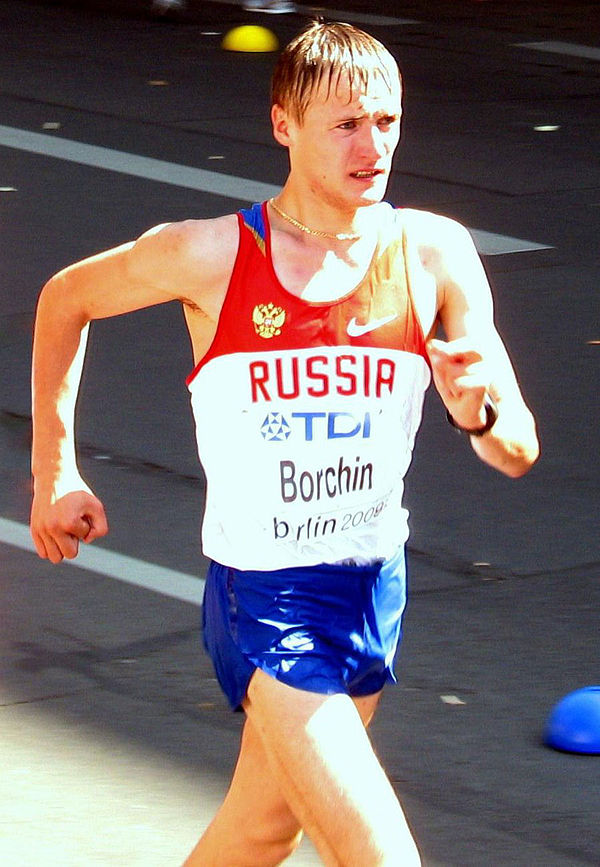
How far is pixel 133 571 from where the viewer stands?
255 inches

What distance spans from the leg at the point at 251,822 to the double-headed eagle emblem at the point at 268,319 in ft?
2.44

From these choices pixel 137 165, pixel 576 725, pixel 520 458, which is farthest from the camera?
pixel 137 165

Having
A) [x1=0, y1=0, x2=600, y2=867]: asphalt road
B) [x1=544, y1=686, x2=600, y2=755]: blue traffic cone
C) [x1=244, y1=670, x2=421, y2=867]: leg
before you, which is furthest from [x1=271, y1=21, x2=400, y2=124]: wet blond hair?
[x1=544, y1=686, x2=600, y2=755]: blue traffic cone

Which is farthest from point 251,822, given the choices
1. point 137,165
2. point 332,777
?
point 137,165

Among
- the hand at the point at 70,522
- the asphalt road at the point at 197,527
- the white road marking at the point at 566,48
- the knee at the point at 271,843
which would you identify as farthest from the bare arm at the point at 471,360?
the white road marking at the point at 566,48

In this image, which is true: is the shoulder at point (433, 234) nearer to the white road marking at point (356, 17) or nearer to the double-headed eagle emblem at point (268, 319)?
the double-headed eagle emblem at point (268, 319)

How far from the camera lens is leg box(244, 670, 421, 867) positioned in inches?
132

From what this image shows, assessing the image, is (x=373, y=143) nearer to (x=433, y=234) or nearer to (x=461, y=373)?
(x=433, y=234)

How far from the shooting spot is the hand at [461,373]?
10.4 feet

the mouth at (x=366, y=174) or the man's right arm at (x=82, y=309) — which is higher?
the mouth at (x=366, y=174)

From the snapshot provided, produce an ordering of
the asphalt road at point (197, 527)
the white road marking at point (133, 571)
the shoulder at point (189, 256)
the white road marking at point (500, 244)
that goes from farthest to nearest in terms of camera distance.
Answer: the white road marking at point (500, 244) < the white road marking at point (133, 571) < the asphalt road at point (197, 527) < the shoulder at point (189, 256)

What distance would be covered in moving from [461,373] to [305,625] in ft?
2.13

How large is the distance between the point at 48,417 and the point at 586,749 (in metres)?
2.07

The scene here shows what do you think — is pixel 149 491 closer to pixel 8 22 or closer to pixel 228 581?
pixel 228 581
